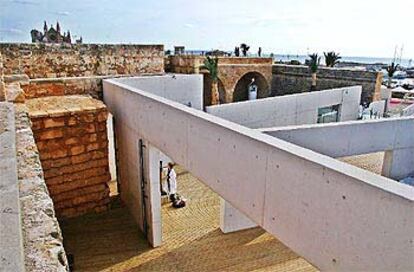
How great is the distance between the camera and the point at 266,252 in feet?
20.6

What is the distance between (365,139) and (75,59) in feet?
26.6

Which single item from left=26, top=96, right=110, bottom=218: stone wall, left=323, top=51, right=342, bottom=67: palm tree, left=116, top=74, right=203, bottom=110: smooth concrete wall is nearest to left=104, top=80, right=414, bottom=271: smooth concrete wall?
left=26, top=96, right=110, bottom=218: stone wall

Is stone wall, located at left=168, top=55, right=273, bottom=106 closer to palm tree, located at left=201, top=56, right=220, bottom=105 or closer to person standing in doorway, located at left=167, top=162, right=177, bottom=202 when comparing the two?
palm tree, located at left=201, top=56, right=220, bottom=105

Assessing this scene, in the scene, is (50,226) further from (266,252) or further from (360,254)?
(266,252)

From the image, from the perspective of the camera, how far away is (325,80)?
1545cm

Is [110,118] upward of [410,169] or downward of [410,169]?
upward

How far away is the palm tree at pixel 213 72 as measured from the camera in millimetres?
14656

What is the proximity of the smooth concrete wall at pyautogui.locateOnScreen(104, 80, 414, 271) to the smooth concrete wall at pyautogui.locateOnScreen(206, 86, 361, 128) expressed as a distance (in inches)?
190

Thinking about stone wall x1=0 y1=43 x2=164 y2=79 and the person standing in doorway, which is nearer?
the person standing in doorway

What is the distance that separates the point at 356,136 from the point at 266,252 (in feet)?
8.82

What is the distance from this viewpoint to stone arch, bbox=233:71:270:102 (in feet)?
58.4

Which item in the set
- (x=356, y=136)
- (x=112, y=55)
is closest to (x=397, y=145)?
(x=356, y=136)

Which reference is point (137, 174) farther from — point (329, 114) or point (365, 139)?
point (329, 114)

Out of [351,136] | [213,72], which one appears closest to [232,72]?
[213,72]
